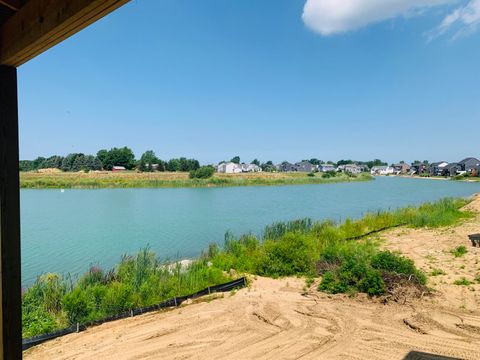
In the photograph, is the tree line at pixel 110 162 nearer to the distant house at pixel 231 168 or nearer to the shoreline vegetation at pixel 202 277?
the distant house at pixel 231 168

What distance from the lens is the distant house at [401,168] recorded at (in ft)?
400

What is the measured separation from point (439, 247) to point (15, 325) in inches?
392

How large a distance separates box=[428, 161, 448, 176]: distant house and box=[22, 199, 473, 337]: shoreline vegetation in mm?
102952

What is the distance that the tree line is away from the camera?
70.8 meters

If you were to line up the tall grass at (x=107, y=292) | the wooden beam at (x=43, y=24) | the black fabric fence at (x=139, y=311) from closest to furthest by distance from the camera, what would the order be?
1. the wooden beam at (x=43, y=24)
2. the black fabric fence at (x=139, y=311)
3. the tall grass at (x=107, y=292)

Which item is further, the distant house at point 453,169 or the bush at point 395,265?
the distant house at point 453,169

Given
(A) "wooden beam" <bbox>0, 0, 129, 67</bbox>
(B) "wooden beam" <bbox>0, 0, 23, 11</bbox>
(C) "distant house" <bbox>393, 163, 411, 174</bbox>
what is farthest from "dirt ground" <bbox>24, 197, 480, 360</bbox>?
(C) "distant house" <bbox>393, 163, 411, 174</bbox>

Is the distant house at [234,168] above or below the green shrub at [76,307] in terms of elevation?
above

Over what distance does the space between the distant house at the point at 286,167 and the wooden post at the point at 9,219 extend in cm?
11133

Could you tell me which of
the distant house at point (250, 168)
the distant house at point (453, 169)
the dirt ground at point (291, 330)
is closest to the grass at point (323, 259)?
the dirt ground at point (291, 330)

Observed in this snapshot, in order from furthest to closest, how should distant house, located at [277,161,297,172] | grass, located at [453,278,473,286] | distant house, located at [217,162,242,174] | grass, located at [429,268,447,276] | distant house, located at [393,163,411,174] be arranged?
1. distant house, located at [393,163,411,174]
2. distant house, located at [277,161,297,172]
3. distant house, located at [217,162,242,174]
4. grass, located at [429,268,447,276]
5. grass, located at [453,278,473,286]

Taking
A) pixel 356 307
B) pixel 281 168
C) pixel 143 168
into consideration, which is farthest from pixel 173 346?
pixel 281 168

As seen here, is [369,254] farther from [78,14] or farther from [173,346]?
[78,14]

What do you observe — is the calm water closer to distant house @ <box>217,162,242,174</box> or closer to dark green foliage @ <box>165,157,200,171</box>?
dark green foliage @ <box>165,157,200,171</box>
